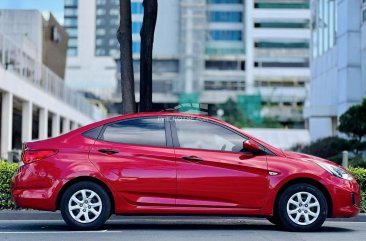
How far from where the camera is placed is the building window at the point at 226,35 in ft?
360

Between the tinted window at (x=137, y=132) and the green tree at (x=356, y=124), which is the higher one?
the green tree at (x=356, y=124)

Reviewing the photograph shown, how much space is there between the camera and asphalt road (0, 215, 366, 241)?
10.2m

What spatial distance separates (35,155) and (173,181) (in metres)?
1.78

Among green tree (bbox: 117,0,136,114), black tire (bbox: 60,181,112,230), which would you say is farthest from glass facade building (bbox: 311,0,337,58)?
black tire (bbox: 60,181,112,230)

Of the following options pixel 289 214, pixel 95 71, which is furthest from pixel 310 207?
pixel 95 71

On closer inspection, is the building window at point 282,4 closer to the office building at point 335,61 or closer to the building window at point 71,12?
the building window at point 71,12

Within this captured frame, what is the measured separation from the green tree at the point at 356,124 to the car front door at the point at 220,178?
2089 centimetres

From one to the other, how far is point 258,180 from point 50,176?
260 cm

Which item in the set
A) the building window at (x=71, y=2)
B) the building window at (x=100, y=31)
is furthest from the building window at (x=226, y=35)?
the building window at (x=71, y=2)

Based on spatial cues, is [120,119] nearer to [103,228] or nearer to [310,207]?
[103,228]

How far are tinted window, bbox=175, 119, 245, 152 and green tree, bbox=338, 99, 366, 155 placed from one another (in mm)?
20781

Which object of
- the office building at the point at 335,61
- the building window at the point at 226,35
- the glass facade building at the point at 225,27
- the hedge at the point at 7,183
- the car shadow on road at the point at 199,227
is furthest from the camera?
the building window at the point at 226,35

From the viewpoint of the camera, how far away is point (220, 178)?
10.9m

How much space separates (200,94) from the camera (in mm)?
105875
